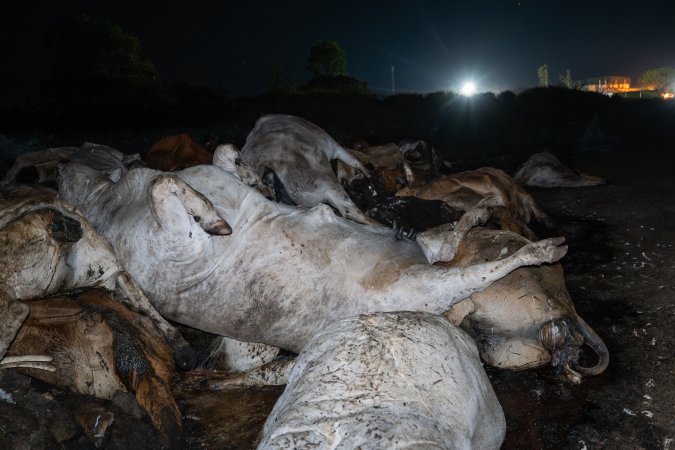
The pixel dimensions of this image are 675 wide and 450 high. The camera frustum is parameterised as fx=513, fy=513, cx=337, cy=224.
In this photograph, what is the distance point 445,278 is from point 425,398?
146 cm

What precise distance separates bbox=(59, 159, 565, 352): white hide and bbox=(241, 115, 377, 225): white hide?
5.41 feet

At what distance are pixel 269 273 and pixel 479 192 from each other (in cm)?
354

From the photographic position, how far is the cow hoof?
11.5 ft

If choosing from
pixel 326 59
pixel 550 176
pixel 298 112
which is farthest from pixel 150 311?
pixel 326 59

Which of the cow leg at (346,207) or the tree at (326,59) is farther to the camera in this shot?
the tree at (326,59)

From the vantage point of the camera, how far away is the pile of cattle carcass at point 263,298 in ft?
7.48

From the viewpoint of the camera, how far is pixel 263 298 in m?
3.43

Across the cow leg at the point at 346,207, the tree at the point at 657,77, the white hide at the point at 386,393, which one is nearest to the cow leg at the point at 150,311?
the white hide at the point at 386,393

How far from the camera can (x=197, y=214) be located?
3.27 metres

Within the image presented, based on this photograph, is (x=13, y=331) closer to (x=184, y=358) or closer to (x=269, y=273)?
(x=184, y=358)

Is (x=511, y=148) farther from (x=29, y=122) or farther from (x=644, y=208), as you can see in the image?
(x=29, y=122)

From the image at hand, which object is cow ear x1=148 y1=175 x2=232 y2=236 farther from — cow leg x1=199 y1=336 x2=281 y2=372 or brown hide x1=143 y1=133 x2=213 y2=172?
brown hide x1=143 y1=133 x2=213 y2=172

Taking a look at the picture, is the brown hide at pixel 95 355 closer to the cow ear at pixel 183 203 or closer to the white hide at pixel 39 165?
the cow ear at pixel 183 203

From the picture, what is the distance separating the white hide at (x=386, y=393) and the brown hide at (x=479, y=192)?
3.79 metres
